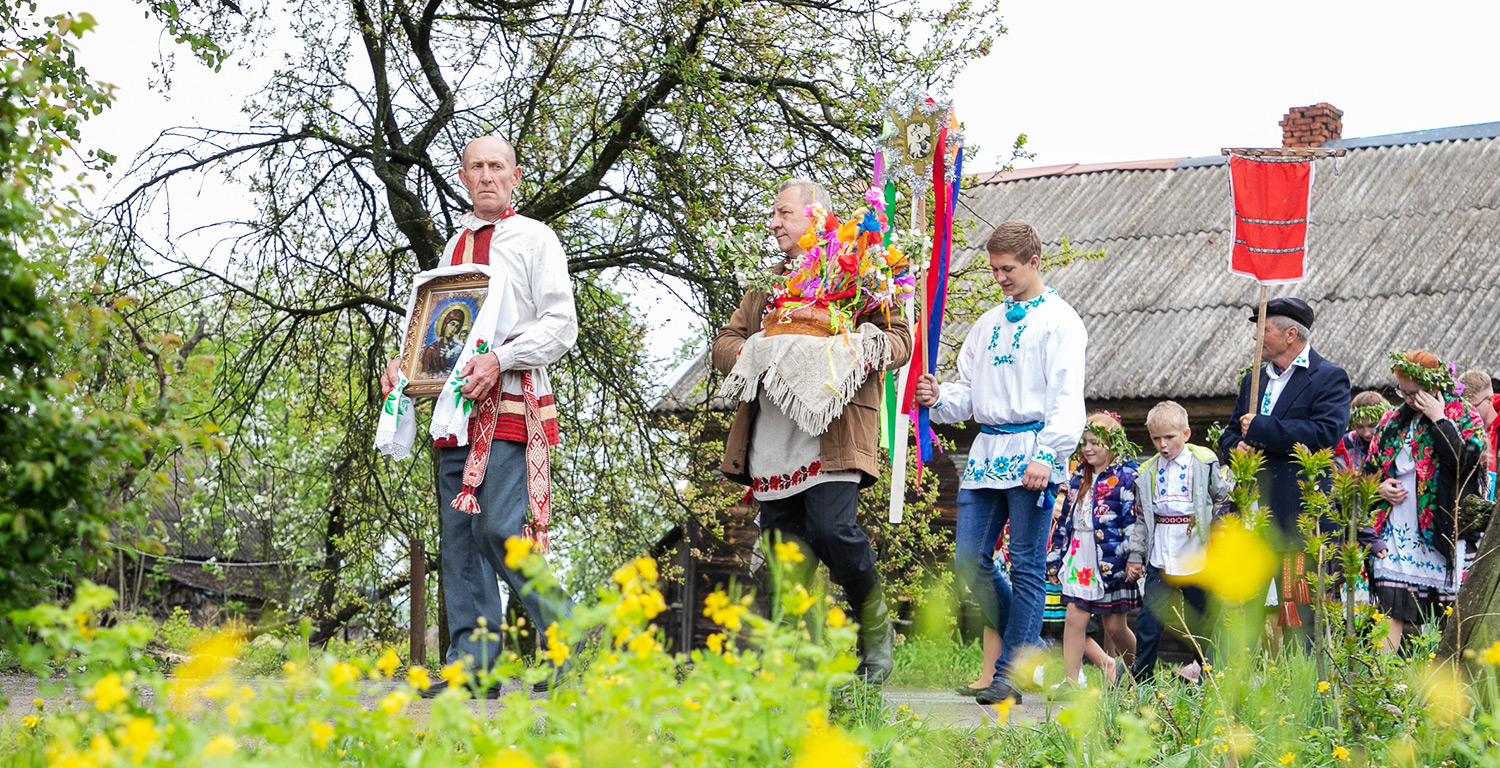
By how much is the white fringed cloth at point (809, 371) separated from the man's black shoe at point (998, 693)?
1055mm

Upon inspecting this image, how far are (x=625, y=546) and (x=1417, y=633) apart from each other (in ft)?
16.9

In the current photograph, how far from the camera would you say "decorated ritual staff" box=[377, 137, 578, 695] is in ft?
13.7

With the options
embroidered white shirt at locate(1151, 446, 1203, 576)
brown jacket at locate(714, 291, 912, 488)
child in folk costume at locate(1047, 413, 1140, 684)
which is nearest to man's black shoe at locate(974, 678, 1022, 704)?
brown jacket at locate(714, 291, 912, 488)

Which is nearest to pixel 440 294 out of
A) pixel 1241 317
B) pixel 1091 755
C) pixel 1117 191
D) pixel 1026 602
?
pixel 1026 602

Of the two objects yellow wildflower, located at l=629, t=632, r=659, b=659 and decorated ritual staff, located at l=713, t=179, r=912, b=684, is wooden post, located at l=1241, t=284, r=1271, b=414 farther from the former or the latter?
yellow wildflower, located at l=629, t=632, r=659, b=659

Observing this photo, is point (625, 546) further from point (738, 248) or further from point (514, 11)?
point (738, 248)

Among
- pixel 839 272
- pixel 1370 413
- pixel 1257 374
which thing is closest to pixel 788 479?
pixel 839 272

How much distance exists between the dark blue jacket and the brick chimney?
13.7 m

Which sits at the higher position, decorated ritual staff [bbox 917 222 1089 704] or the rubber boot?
decorated ritual staff [bbox 917 222 1089 704]

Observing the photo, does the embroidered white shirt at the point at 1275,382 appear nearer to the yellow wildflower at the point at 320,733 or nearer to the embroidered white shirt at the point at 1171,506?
the embroidered white shirt at the point at 1171,506

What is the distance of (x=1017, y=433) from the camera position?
178 inches

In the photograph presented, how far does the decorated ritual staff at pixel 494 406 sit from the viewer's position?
13.7 feet

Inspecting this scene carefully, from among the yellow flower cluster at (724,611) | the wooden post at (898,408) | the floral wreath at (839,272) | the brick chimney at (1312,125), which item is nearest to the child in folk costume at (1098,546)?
the wooden post at (898,408)

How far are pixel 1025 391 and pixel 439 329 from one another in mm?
1943
